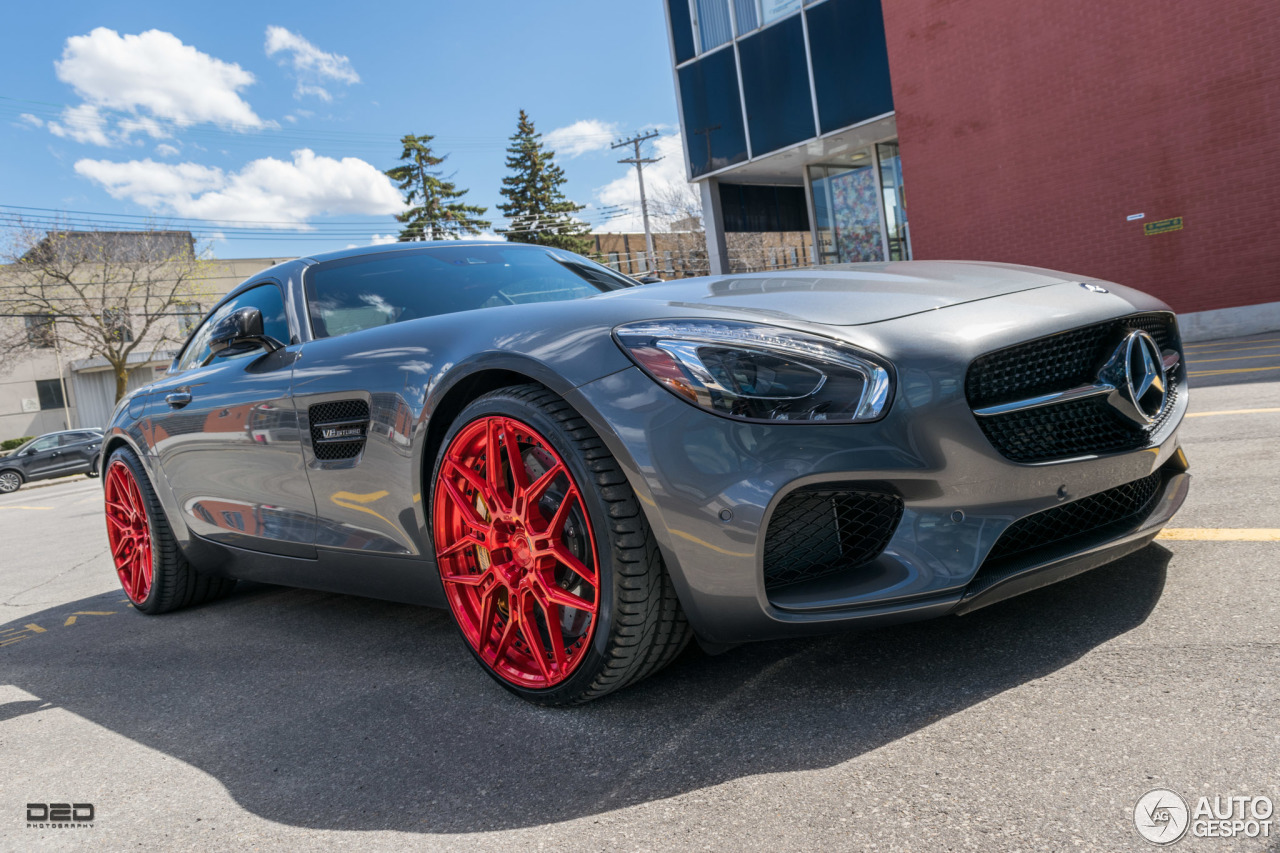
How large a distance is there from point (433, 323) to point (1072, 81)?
12.8m

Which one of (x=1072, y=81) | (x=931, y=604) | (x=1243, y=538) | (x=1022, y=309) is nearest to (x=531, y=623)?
(x=931, y=604)

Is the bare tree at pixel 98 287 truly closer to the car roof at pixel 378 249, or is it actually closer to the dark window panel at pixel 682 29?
the dark window panel at pixel 682 29

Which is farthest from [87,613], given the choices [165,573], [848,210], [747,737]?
[848,210]

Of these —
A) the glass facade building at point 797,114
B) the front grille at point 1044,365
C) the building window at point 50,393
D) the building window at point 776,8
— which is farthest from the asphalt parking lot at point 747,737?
the building window at point 50,393

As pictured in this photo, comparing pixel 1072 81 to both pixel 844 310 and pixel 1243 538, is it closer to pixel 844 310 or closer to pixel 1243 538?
pixel 1243 538

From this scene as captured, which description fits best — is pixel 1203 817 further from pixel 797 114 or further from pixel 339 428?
pixel 797 114

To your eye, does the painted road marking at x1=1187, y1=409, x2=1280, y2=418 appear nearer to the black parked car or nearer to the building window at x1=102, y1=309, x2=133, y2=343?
the black parked car

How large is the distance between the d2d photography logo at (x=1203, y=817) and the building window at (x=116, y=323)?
38472mm

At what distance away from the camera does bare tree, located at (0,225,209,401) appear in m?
33.2

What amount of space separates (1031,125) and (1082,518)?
42.3 feet

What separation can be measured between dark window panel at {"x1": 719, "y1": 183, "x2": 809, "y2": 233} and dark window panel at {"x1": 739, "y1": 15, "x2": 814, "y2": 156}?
2.11 meters

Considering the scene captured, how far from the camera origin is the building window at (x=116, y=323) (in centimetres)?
3416

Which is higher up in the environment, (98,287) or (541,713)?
(98,287)

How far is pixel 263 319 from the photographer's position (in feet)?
11.4
